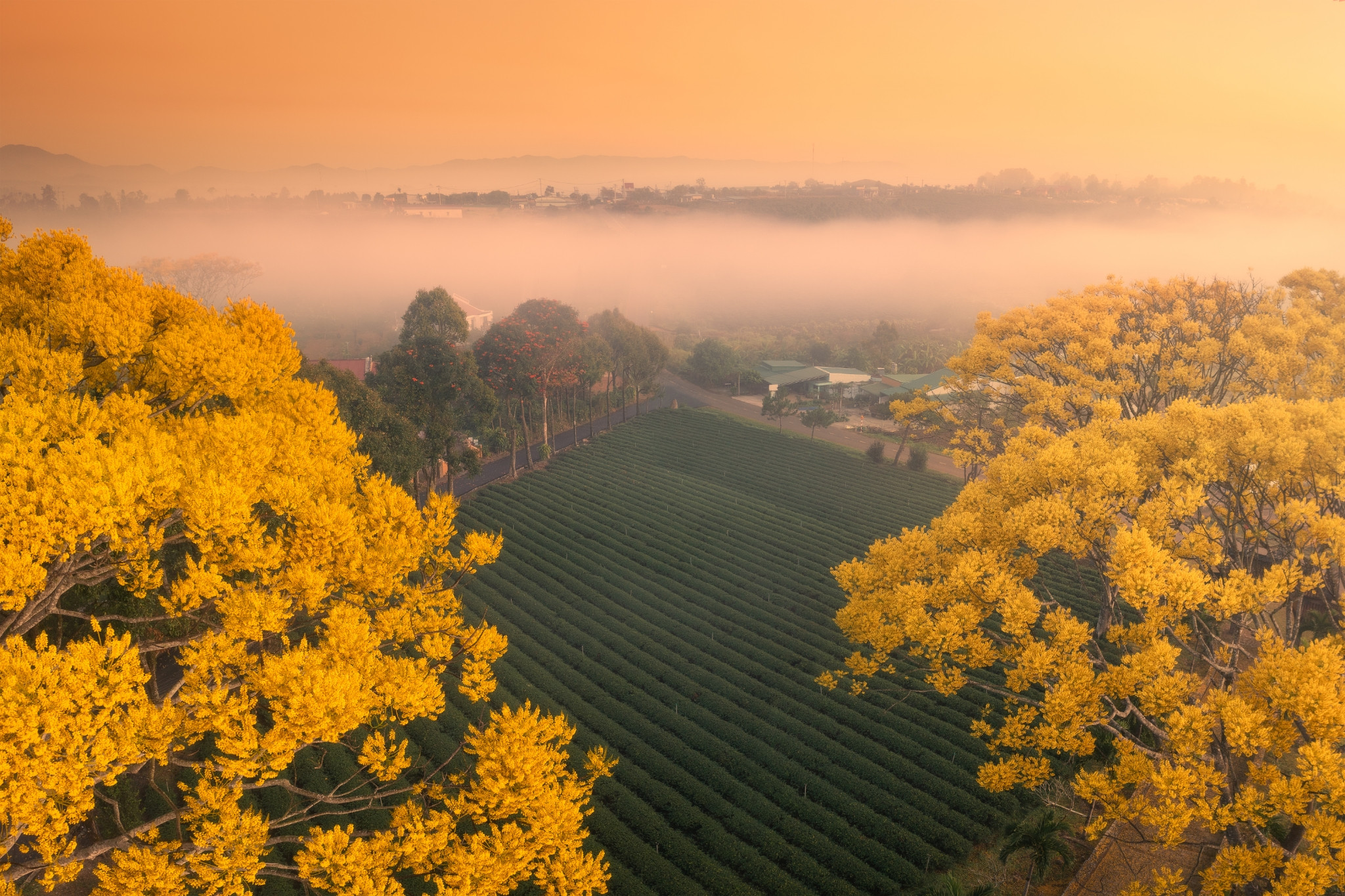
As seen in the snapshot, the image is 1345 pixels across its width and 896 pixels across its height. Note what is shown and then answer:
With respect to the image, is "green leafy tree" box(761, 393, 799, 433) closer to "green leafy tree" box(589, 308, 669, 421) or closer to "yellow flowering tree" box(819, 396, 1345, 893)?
"green leafy tree" box(589, 308, 669, 421)

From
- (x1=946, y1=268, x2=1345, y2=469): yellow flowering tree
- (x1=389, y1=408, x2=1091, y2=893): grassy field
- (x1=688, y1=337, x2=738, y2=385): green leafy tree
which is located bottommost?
(x1=389, y1=408, x2=1091, y2=893): grassy field

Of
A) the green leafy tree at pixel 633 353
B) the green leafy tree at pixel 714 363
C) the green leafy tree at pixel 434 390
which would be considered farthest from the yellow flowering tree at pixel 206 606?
the green leafy tree at pixel 714 363

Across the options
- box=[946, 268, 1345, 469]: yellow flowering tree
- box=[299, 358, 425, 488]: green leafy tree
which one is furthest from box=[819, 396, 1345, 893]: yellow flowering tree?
box=[299, 358, 425, 488]: green leafy tree

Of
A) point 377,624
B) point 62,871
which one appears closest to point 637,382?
point 377,624

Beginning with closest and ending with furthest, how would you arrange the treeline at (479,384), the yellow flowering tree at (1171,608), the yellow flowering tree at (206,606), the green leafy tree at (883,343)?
the yellow flowering tree at (206,606) → the yellow flowering tree at (1171,608) → the treeline at (479,384) → the green leafy tree at (883,343)

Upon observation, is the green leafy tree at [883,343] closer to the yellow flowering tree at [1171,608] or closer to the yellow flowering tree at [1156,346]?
the yellow flowering tree at [1156,346]
